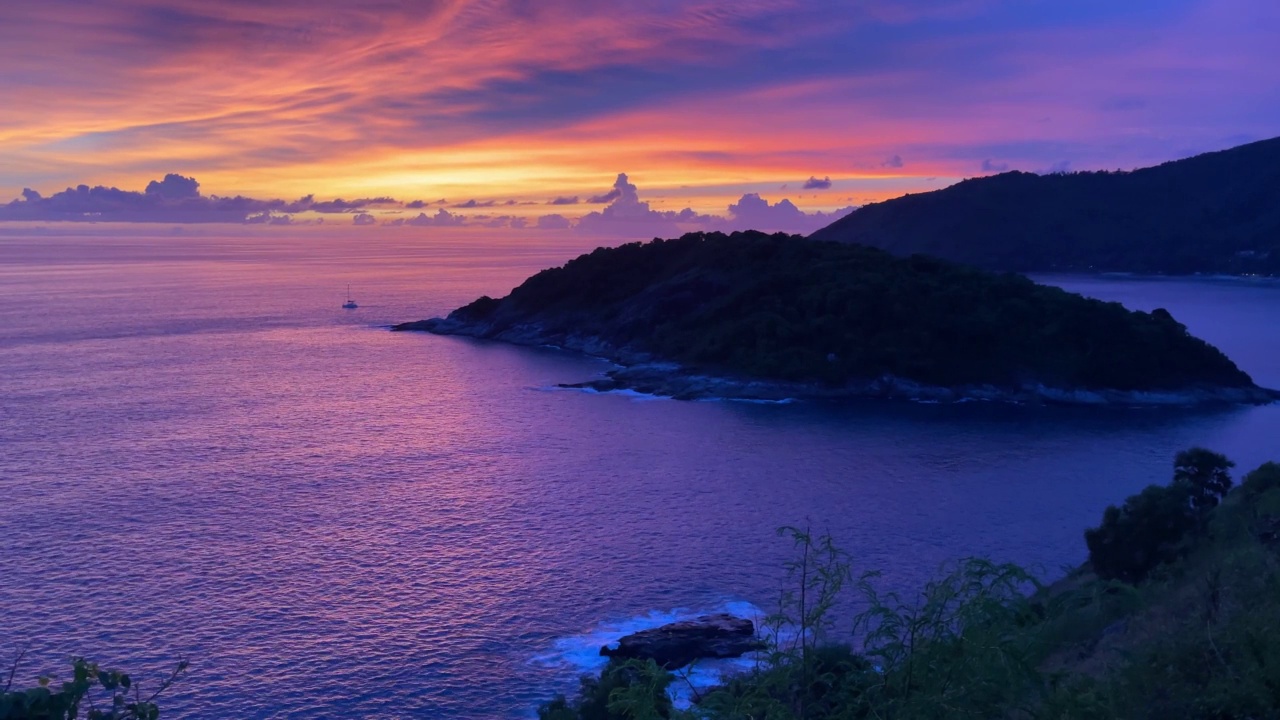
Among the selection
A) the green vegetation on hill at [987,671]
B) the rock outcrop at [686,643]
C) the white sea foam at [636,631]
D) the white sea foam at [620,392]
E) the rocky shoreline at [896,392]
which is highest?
the green vegetation on hill at [987,671]

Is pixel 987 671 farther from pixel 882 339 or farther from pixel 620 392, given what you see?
pixel 882 339

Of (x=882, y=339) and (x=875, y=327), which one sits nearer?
(x=882, y=339)

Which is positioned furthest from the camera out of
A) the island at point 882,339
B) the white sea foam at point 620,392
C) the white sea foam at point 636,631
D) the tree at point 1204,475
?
the island at point 882,339

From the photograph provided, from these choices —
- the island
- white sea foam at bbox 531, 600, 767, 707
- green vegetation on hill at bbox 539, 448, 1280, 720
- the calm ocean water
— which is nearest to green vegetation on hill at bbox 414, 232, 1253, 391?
the island

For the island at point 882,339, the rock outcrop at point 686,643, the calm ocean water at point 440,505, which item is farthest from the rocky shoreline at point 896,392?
the rock outcrop at point 686,643

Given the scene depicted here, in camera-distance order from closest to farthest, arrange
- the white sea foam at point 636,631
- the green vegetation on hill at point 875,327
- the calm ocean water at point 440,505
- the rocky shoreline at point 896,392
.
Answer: the white sea foam at point 636,631 < the calm ocean water at point 440,505 < the rocky shoreline at point 896,392 < the green vegetation on hill at point 875,327

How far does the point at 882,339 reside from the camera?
265ft

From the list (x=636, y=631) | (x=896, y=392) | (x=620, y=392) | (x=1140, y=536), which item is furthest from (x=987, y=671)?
(x=896, y=392)

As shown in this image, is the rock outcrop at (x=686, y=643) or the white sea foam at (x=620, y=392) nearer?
the rock outcrop at (x=686, y=643)

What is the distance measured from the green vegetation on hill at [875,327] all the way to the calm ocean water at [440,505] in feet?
19.7

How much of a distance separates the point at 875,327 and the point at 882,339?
205 cm

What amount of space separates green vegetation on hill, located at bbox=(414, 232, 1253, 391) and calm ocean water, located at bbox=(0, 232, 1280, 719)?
19.7ft

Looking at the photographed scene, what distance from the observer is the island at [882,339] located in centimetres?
7556

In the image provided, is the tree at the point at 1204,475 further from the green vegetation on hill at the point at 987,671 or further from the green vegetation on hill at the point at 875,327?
the green vegetation on hill at the point at 875,327
